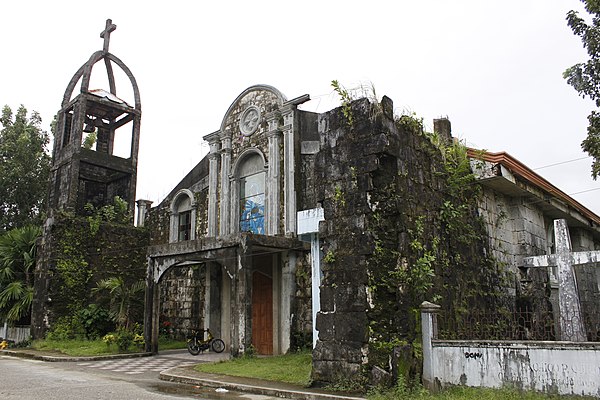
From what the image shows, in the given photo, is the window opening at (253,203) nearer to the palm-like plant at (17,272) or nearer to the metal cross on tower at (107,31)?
the palm-like plant at (17,272)

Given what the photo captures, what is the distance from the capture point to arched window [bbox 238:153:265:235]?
1510 cm

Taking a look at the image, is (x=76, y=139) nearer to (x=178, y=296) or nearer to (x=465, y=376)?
(x=178, y=296)

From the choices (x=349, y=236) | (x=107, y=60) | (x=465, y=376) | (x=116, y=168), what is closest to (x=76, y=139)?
(x=116, y=168)

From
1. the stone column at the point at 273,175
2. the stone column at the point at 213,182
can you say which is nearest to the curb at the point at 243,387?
the stone column at the point at 273,175

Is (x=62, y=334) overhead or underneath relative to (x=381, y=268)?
underneath

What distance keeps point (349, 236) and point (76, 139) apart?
49.3 ft

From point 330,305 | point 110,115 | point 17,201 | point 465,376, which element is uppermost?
point 110,115

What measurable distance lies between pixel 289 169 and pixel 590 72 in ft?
24.4

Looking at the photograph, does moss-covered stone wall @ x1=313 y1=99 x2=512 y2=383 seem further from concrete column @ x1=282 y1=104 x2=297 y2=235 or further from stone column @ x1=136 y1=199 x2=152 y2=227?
stone column @ x1=136 y1=199 x2=152 y2=227

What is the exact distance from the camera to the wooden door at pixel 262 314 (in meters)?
14.0

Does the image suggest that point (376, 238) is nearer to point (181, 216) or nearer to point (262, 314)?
point (262, 314)

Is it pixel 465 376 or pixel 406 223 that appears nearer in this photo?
pixel 465 376

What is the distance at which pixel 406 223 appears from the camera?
26.0 ft

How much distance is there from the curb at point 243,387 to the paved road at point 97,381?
7.3 inches
